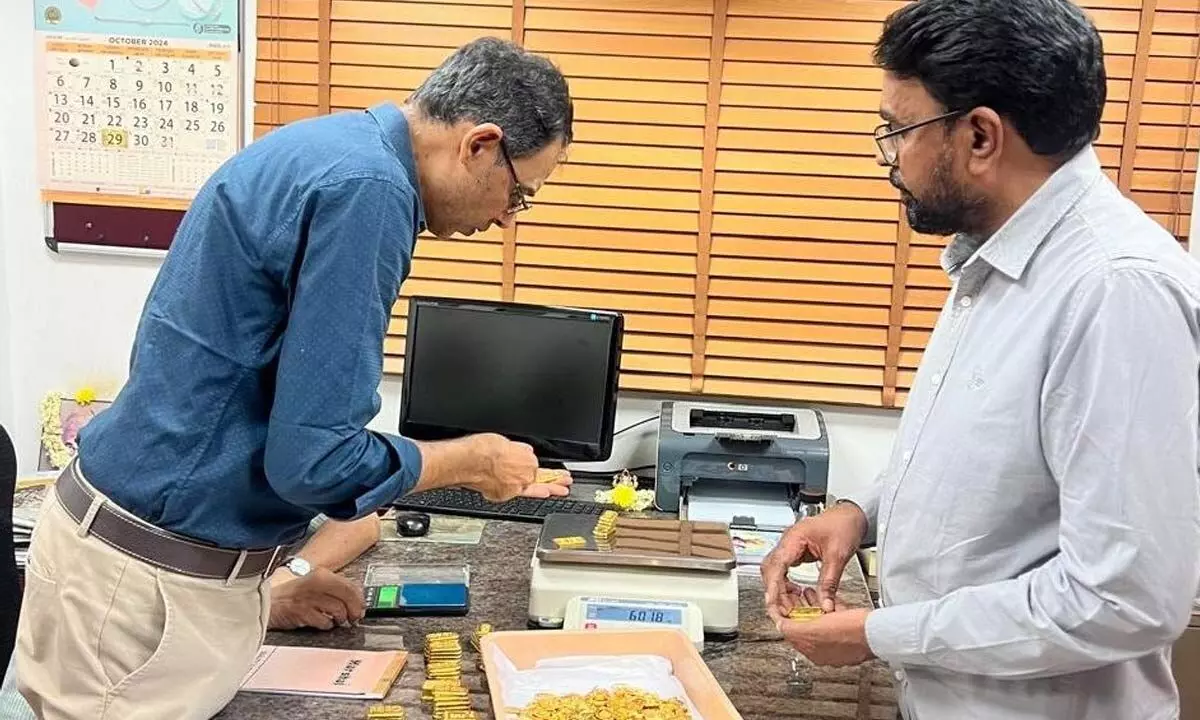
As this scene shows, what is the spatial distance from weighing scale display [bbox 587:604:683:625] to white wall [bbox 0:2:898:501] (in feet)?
4.00

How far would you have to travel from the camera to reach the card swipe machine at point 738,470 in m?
2.39

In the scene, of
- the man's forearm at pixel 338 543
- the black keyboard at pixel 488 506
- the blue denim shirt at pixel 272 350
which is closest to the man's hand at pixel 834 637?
the blue denim shirt at pixel 272 350

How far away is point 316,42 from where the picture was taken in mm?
2713

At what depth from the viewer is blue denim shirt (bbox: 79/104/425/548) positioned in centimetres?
118

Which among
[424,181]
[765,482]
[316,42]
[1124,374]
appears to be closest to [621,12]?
[316,42]

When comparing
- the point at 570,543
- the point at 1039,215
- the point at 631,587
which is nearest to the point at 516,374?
the point at 570,543

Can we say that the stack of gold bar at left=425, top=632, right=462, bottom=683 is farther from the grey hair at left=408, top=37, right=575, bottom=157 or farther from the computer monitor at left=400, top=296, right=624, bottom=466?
the computer monitor at left=400, top=296, right=624, bottom=466

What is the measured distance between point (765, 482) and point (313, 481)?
57.7 inches

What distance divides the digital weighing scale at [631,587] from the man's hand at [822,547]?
12 centimetres

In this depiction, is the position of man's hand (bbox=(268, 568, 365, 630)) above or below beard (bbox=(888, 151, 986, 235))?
below

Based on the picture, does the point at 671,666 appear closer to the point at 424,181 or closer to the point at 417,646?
the point at 417,646

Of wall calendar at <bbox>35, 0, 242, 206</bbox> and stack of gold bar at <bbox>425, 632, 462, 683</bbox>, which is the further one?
wall calendar at <bbox>35, 0, 242, 206</bbox>

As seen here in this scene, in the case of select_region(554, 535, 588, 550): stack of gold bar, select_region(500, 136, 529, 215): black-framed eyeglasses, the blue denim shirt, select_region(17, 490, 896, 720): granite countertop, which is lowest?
select_region(17, 490, 896, 720): granite countertop

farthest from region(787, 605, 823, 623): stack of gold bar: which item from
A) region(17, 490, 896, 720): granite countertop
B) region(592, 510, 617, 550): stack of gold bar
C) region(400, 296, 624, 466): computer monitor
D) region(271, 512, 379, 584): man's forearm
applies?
region(400, 296, 624, 466): computer monitor
